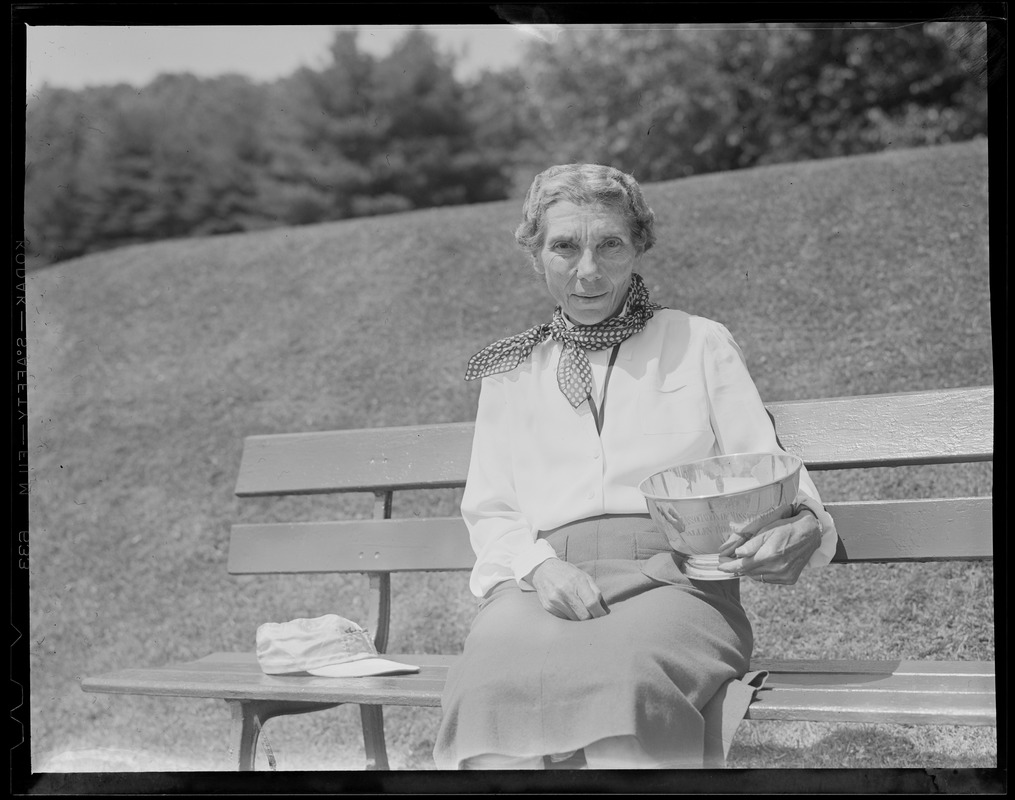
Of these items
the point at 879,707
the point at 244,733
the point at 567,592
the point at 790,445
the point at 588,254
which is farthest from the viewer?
the point at 790,445

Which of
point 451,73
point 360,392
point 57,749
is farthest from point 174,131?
point 57,749

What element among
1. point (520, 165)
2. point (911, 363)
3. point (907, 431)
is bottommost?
point (907, 431)

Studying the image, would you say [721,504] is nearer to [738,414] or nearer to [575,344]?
[738,414]

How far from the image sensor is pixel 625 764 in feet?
8.55

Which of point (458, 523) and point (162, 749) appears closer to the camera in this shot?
point (458, 523)

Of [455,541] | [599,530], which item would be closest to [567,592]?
[599,530]

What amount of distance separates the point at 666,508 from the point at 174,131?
69.2 feet

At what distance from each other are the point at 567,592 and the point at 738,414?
2.19ft

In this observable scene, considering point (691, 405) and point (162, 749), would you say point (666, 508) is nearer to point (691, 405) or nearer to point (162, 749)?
point (691, 405)

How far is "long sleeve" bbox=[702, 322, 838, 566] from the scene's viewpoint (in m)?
2.96

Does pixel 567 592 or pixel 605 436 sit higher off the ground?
pixel 605 436

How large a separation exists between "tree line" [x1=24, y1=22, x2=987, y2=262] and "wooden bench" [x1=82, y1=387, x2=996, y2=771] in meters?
7.43

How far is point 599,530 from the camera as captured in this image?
306cm

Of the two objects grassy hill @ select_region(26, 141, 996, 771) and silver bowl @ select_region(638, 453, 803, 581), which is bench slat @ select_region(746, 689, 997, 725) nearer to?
silver bowl @ select_region(638, 453, 803, 581)
